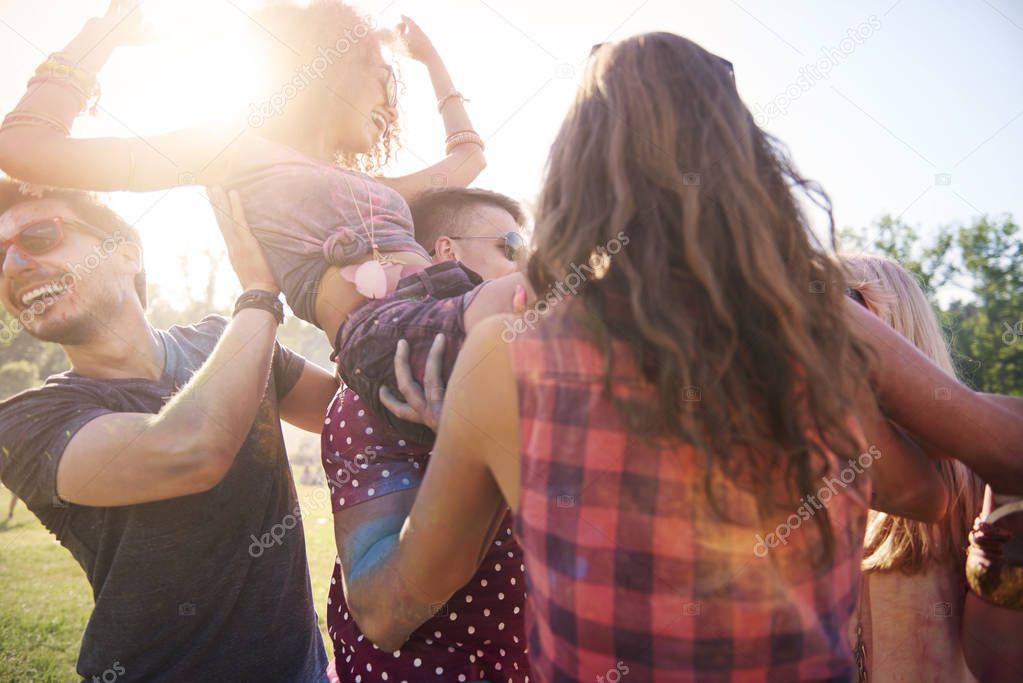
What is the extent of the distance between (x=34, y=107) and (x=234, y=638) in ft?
6.45

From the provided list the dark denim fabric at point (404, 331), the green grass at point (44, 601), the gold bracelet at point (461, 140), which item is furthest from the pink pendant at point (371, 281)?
the green grass at point (44, 601)

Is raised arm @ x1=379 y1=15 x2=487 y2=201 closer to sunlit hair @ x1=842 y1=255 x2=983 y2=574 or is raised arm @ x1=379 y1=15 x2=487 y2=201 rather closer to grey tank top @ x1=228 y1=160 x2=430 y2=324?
grey tank top @ x1=228 y1=160 x2=430 y2=324

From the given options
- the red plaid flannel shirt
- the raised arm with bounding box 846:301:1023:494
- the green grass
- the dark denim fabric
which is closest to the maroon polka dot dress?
the dark denim fabric

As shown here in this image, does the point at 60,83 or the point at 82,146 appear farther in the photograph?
the point at 60,83

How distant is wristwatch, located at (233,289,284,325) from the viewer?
7.78ft

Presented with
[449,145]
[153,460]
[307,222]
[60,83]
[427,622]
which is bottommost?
[153,460]

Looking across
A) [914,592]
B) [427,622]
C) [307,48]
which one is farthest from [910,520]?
[307,48]

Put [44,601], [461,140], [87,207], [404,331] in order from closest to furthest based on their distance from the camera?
1. [404,331]
2. [87,207]
3. [461,140]
4. [44,601]

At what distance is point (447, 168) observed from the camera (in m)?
3.26

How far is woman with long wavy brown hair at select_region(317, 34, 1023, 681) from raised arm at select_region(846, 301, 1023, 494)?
13cm

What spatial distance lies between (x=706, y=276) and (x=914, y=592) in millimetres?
2125

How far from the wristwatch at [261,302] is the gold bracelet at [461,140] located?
134 cm

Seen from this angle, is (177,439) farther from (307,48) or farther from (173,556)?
(307,48)

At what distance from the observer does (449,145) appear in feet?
11.1
